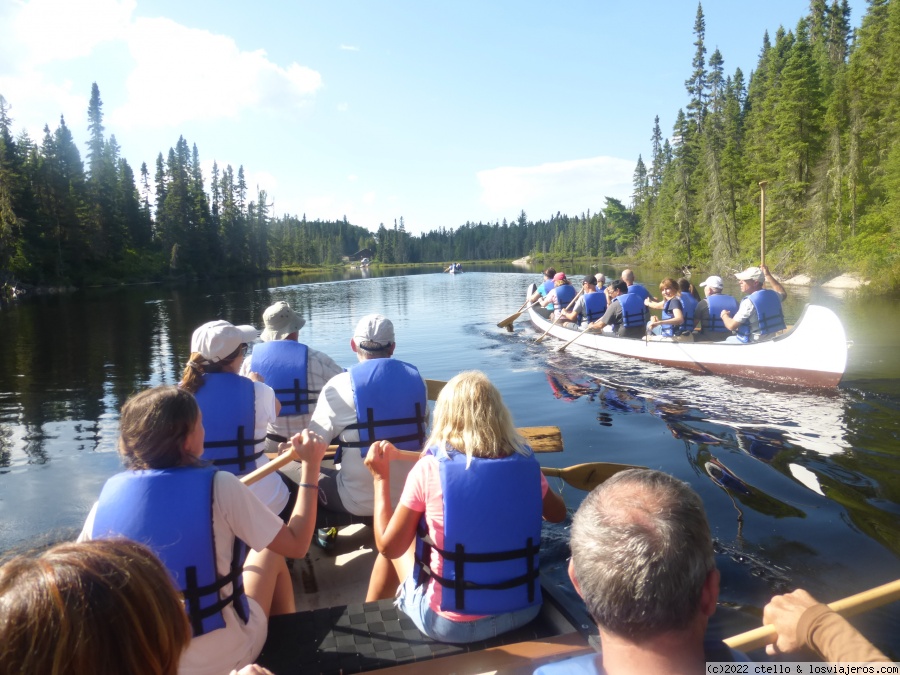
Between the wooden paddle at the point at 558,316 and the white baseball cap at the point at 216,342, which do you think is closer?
the white baseball cap at the point at 216,342

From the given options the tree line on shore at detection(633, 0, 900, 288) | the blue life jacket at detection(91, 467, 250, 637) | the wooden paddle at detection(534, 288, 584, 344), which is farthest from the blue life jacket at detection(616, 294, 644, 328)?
the tree line on shore at detection(633, 0, 900, 288)

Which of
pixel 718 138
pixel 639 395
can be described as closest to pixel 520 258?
pixel 718 138

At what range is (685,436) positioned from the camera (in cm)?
771

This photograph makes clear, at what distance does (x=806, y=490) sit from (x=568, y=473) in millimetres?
2968

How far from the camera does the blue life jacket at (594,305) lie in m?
13.9

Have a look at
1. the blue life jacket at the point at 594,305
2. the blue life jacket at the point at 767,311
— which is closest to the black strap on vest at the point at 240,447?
the blue life jacket at the point at 767,311

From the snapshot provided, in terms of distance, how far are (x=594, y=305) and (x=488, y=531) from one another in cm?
1190

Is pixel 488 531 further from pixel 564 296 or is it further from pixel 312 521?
pixel 564 296

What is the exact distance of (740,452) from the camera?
693 centimetres

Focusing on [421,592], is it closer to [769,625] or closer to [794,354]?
[769,625]

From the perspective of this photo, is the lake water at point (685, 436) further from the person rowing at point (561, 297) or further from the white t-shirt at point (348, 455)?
the white t-shirt at point (348, 455)

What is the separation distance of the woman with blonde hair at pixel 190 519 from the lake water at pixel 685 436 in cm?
245

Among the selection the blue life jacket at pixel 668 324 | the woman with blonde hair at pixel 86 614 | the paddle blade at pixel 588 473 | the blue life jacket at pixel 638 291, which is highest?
the blue life jacket at pixel 638 291

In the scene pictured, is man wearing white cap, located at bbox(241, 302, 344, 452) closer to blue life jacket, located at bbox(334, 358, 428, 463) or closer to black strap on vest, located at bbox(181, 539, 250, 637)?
blue life jacket, located at bbox(334, 358, 428, 463)
